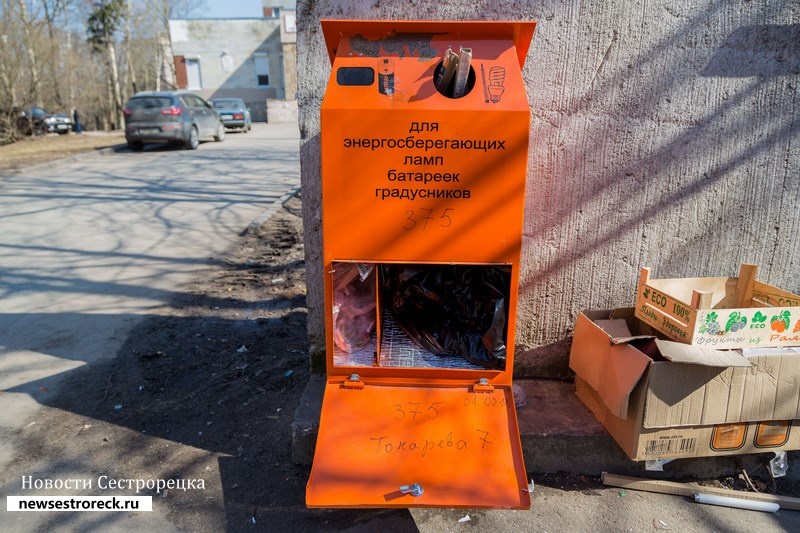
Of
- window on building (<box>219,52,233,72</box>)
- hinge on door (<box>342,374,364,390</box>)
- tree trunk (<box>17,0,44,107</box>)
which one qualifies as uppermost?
window on building (<box>219,52,233,72</box>)

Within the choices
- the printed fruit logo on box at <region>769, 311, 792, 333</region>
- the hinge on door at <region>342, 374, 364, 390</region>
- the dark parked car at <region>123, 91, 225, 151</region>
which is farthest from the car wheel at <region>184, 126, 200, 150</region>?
the printed fruit logo on box at <region>769, 311, 792, 333</region>

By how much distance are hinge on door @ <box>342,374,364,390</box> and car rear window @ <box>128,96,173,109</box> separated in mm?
15024

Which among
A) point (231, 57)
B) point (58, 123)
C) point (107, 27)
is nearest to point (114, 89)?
point (107, 27)

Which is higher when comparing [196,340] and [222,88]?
[222,88]

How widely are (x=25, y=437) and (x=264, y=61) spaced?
39.7 metres

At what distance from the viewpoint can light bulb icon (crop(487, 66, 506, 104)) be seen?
7.17 ft

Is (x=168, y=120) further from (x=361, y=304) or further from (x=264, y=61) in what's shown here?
(x=264, y=61)

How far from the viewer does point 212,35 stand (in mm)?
38875

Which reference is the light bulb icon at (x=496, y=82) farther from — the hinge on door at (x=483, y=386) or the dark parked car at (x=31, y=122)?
the dark parked car at (x=31, y=122)

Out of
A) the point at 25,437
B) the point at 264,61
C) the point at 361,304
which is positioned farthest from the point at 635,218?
the point at 264,61

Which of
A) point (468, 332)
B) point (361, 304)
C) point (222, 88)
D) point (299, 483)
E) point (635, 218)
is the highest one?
point (222, 88)

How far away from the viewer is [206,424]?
128 inches

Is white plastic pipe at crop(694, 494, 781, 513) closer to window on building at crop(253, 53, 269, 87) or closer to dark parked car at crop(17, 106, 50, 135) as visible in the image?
dark parked car at crop(17, 106, 50, 135)

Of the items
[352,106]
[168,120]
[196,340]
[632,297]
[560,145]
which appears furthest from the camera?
[168,120]
